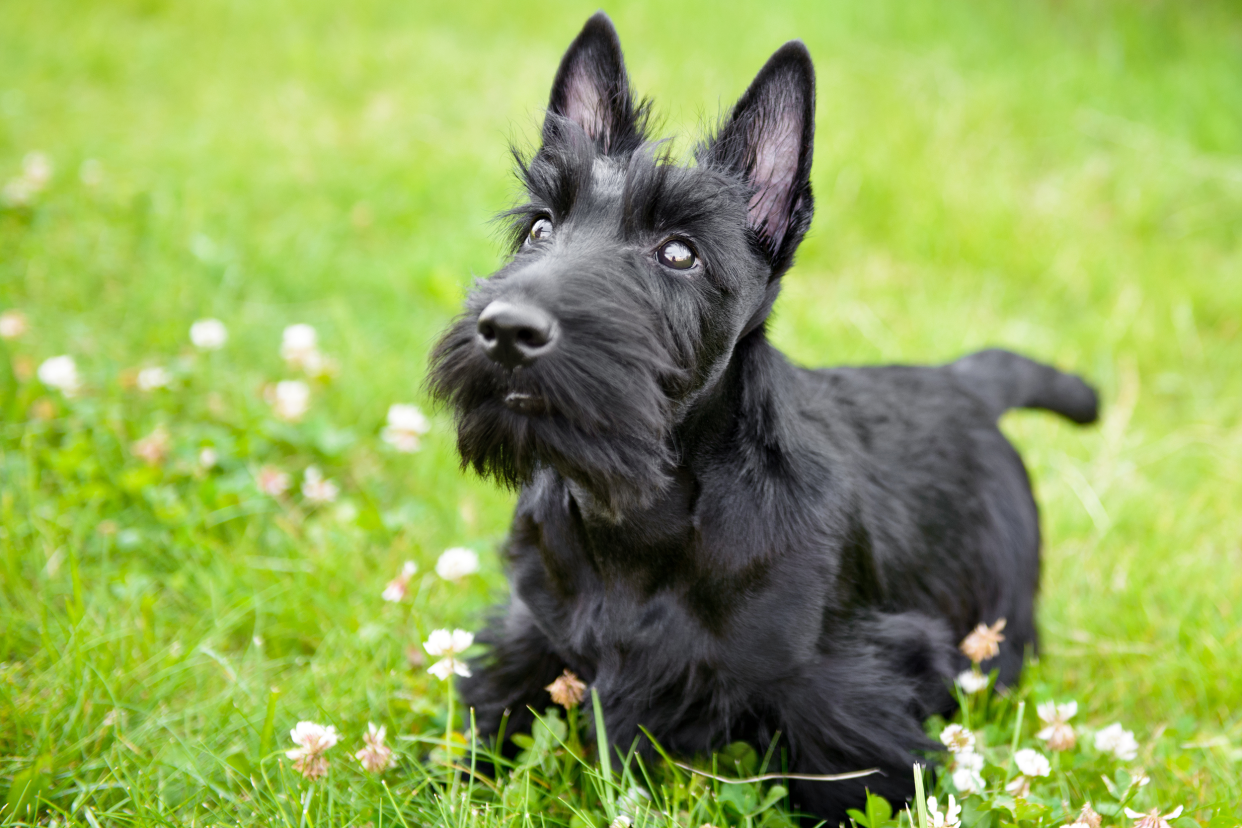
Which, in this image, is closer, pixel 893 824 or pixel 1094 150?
pixel 893 824

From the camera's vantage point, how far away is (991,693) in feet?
9.41

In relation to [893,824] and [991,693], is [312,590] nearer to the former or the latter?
[893,824]

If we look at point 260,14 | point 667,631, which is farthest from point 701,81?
point 667,631

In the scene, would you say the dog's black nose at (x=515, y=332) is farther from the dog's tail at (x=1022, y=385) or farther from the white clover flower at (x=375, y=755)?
the dog's tail at (x=1022, y=385)

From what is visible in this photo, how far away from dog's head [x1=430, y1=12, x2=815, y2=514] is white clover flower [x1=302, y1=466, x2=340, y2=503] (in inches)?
61.1

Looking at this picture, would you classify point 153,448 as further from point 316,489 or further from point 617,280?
point 617,280

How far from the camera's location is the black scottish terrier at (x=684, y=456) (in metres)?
1.97

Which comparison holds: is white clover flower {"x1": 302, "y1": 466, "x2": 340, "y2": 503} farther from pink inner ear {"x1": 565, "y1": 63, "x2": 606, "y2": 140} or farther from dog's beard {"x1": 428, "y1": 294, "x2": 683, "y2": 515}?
pink inner ear {"x1": 565, "y1": 63, "x2": 606, "y2": 140}

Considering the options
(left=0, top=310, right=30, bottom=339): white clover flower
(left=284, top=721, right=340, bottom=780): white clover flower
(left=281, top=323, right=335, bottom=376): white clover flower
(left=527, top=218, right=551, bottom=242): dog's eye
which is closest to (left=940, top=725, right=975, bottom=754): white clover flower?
(left=284, top=721, right=340, bottom=780): white clover flower

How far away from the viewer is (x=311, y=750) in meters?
2.12

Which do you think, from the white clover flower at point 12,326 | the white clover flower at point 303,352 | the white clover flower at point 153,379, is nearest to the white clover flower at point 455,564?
the white clover flower at point 303,352

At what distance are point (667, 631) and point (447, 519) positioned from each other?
1.61 metres

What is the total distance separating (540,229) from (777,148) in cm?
62

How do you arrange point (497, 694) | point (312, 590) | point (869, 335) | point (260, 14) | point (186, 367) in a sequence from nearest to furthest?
point (497, 694)
point (312, 590)
point (186, 367)
point (869, 335)
point (260, 14)
